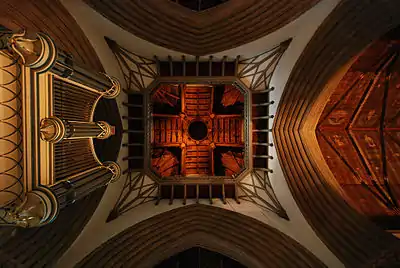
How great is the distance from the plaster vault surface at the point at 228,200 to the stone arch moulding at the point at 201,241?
15 centimetres

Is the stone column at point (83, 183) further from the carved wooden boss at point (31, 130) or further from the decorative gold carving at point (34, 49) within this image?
the decorative gold carving at point (34, 49)

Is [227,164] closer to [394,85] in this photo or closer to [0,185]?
[394,85]

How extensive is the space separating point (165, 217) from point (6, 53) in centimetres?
392

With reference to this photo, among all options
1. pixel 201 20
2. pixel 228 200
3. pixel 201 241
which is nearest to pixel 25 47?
pixel 201 20

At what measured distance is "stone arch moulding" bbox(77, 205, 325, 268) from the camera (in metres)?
4.63

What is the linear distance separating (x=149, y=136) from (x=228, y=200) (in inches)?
95.9

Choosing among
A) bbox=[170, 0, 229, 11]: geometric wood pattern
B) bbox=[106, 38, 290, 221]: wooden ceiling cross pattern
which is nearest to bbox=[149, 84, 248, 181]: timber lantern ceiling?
bbox=[106, 38, 290, 221]: wooden ceiling cross pattern

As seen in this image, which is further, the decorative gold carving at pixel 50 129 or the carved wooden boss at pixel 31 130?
the decorative gold carving at pixel 50 129

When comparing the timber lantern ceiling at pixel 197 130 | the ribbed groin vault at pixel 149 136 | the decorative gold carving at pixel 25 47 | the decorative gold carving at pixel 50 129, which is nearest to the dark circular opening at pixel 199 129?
the timber lantern ceiling at pixel 197 130

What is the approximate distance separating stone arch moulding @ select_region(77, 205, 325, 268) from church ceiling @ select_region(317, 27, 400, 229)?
2031mm

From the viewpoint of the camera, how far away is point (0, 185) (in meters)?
3.25

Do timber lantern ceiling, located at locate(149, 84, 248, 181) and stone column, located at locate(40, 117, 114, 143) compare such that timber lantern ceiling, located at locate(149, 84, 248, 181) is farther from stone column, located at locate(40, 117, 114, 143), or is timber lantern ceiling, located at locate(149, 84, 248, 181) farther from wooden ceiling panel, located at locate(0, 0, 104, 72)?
stone column, located at locate(40, 117, 114, 143)

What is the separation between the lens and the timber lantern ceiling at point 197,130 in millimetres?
7961

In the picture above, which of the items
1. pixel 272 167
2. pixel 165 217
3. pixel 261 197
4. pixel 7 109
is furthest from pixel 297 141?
pixel 7 109
